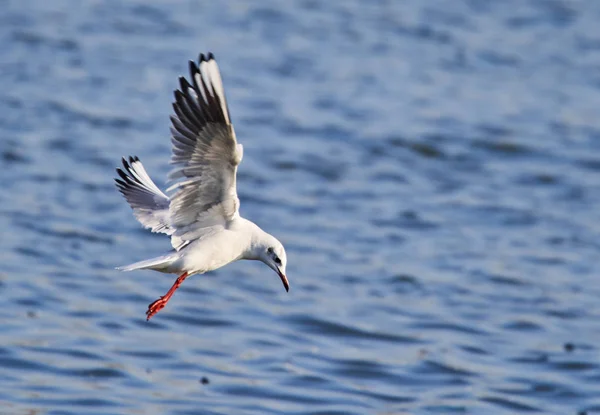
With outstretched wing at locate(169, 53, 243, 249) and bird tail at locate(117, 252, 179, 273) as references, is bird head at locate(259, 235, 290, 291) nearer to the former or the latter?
outstretched wing at locate(169, 53, 243, 249)

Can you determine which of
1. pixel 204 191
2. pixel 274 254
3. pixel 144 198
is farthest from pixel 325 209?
pixel 204 191

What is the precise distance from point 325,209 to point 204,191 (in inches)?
233

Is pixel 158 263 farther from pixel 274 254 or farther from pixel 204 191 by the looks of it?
pixel 274 254

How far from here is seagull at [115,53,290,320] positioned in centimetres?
639

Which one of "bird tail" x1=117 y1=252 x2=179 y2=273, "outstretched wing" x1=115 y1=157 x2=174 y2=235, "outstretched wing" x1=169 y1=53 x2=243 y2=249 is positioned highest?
"outstretched wing" x1=169 y1=53 x2=243 y2=249

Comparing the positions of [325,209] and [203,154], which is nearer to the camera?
[203,154]

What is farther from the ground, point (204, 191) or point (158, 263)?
point (204, 191)

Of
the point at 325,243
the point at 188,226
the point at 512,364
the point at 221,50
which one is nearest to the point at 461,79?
the point at 221,50

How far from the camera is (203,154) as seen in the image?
6570 mm

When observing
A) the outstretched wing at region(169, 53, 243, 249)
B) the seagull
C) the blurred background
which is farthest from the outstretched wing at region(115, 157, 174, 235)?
the blurred background

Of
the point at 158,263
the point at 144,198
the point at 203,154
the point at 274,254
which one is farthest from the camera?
the point at 144,198

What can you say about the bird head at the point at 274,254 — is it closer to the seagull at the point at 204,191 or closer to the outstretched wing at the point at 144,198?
the seagull at the point at 204,191

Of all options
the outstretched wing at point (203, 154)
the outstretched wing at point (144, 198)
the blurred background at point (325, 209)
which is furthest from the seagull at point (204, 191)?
the blurred background at point (325, 209)

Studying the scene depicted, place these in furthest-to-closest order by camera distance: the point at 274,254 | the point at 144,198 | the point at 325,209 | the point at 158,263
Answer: the point at 325,209
the point at 144,198
the point at 274,254
the point at 158,263
